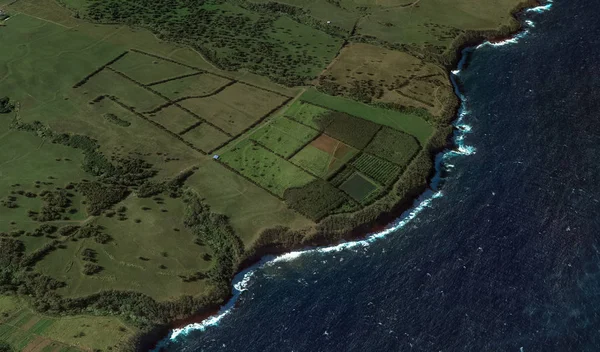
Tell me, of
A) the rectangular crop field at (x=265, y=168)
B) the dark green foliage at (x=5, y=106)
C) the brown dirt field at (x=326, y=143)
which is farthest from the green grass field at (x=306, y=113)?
the dark green foliage at (x=5, y=106)

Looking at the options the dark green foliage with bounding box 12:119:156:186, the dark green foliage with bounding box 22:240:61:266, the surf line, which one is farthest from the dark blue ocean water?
the dark green foliage with bounding box 12:119:156:186

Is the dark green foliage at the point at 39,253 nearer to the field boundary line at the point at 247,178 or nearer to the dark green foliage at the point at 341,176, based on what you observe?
the field boundary line at the point at 247,178

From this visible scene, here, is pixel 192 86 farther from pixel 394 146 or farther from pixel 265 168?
pixel 394 146

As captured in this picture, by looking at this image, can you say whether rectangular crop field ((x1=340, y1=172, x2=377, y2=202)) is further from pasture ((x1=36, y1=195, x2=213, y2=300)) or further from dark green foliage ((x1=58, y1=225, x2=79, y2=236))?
dark green foliage ((x1=58, y1=225, x2=79, y2=236))

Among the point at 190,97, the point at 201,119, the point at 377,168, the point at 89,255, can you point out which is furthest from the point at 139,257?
the point at 190,97

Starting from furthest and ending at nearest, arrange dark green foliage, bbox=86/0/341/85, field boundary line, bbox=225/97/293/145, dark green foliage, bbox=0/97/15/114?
dark green foliage, bbox=86/0/341/85
dark green foliage, bbox=0/97/15/114
field boundary line, bbox=225/97/293/145

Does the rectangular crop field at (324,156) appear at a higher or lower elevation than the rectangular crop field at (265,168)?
higher
